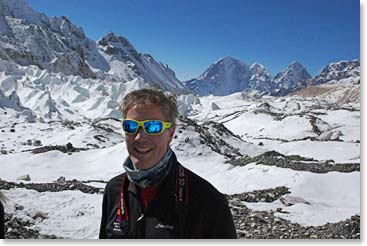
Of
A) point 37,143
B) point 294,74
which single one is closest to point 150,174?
point 294,74

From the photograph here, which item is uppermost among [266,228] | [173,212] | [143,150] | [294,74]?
[294,74]

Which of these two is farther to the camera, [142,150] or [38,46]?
[38,46]

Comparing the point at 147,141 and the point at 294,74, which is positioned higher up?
the point at 294,74

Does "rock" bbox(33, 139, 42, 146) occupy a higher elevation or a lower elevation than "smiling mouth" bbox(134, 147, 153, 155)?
higher

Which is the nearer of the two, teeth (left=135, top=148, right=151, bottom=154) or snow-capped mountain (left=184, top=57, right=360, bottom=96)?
teeth (left=135, top=148, right=151, bottom=154)

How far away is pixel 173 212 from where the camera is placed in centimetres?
171

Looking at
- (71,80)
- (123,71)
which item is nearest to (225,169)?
(71,80)

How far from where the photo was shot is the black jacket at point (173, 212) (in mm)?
1620

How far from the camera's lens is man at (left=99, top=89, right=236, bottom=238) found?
164 cm

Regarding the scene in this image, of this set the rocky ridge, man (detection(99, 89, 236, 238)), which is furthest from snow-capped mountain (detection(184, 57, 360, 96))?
man (detection(99, 89, 236, 238))

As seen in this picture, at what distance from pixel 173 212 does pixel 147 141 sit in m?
0.33

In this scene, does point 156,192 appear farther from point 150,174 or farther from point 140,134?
point 140,134

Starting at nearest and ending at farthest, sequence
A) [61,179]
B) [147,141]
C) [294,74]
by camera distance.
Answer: [147,141]
[61,179]
[294,74]

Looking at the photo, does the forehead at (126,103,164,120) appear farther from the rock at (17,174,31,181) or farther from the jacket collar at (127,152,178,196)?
the rock at (17,174,31,181)
